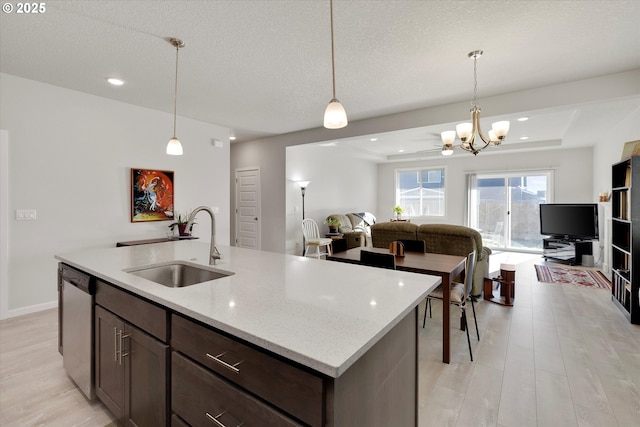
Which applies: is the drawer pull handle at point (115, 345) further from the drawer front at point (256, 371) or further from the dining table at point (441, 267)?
the dining table at point (441, 267)

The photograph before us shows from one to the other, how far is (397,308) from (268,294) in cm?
56

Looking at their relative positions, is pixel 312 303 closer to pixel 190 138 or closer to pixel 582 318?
pixel 582 318

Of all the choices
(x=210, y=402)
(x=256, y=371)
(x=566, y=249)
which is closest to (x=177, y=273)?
(x=210, y=402)

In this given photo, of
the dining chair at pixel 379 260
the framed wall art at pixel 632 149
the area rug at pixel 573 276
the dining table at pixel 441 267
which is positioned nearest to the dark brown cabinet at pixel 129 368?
the dining chair at pixel 379 260

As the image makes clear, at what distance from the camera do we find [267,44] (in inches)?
104

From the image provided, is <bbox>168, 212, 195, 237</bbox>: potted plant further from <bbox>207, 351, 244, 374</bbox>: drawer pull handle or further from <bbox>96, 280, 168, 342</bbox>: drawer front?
<bbox>207, 351, 244, 374</bbox>: drawer pull handle

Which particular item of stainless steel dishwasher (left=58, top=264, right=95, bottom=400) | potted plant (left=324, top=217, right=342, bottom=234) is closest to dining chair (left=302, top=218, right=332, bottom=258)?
potted plant (left=324, top=217, right=342, bottom=234)

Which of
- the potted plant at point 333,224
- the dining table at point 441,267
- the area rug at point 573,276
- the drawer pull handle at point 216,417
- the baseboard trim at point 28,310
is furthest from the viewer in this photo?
the potted plant at point 333,224

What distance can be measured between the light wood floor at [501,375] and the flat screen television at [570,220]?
3.50m

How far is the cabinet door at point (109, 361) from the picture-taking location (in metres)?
1.57

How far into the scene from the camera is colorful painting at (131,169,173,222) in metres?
4.24

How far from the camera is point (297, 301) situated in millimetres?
1230

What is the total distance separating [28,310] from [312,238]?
4682 mm

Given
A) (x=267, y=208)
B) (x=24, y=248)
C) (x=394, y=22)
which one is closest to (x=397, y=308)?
(x=394, y=22)
